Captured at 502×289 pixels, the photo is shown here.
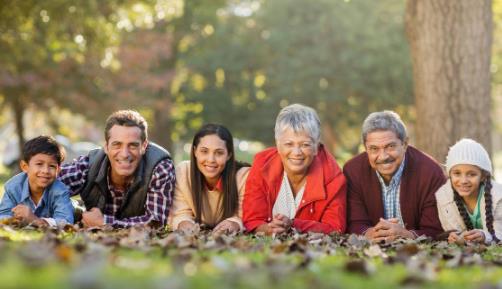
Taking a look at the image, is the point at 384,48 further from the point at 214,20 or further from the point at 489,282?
the point at 489,282

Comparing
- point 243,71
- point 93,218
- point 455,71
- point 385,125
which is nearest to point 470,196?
point 385,125

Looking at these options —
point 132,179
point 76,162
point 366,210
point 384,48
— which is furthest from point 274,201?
point 384,48

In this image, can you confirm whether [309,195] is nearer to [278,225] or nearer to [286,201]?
[286,201]

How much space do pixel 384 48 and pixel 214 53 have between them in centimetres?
857

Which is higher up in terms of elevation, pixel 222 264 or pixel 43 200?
pixel 43 200

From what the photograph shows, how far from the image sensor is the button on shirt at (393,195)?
316 inches

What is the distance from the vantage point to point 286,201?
795 centimetres

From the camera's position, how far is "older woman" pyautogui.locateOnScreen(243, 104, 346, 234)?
300 inches

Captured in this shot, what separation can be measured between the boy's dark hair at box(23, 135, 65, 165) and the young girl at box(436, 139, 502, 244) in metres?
3.84

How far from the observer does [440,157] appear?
10422 millimetres

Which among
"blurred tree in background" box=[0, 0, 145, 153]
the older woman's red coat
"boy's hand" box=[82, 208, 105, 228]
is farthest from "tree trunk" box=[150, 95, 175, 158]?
"boy's hand" box=[82, 208, 105, 228]

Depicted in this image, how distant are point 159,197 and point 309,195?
1544 mm

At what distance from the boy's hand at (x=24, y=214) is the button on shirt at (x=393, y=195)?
3.47 meters

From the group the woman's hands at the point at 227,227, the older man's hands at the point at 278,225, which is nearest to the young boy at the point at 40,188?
the woman's hands at the point at 227,227
